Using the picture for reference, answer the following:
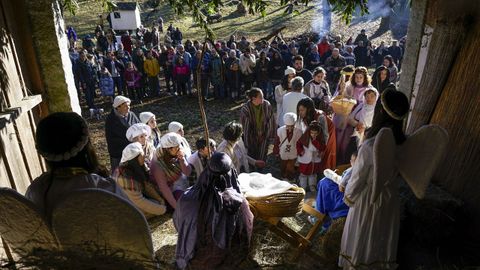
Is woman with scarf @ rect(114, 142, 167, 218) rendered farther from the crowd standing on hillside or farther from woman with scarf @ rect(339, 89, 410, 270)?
woman with scarf @ rect(339, 89, 410, 270)

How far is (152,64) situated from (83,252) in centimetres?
1203

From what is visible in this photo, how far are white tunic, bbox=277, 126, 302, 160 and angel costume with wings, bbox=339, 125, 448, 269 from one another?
2.98 meters

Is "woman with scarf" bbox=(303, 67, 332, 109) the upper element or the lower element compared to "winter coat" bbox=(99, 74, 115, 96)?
upper

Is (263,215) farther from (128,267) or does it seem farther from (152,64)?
(152,64)

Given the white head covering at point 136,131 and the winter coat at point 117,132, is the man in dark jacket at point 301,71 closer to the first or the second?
the winter coat at point 117,132

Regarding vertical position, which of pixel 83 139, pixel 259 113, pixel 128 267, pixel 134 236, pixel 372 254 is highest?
pixel 83 139

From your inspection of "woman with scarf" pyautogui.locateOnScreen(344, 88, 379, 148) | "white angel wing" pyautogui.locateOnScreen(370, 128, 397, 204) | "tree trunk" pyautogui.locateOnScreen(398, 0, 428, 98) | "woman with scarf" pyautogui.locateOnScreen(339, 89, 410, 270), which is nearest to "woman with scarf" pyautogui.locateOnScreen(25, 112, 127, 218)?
"white angel wing" pyautogui.locateOnScreen(370, 128, 397, 204)

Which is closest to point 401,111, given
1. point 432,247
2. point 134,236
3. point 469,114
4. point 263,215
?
point 469,114

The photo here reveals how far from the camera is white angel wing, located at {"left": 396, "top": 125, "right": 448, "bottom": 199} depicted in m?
3.08

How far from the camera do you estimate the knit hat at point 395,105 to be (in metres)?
3.13

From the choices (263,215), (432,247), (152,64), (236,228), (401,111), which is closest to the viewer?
(401,111)

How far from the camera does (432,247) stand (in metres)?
3.55

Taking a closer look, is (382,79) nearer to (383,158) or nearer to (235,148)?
(235,148)

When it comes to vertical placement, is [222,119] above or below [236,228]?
below
